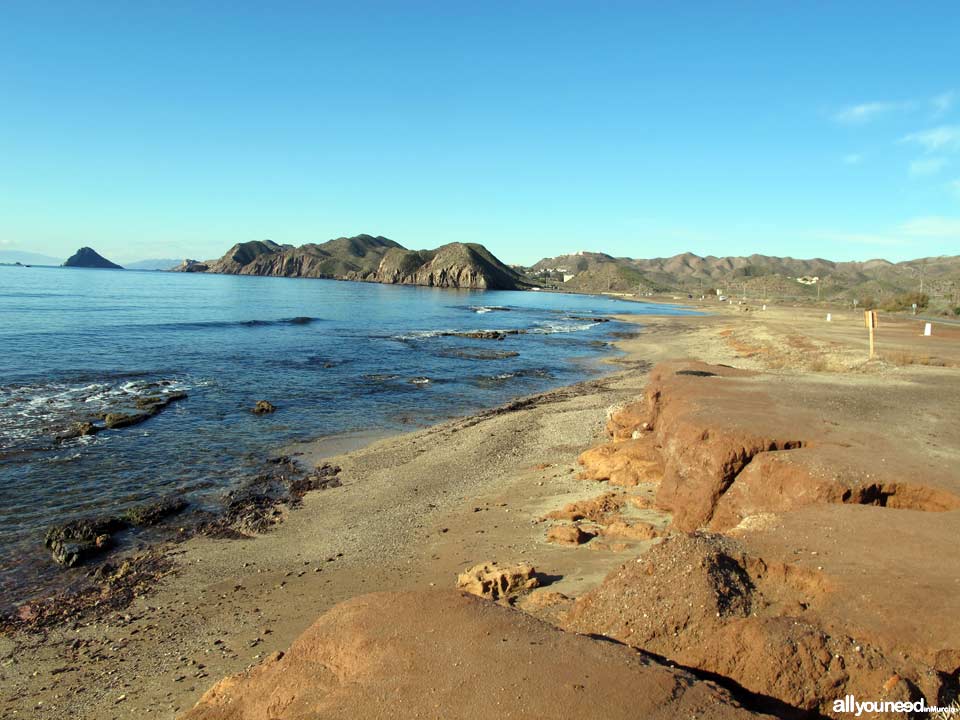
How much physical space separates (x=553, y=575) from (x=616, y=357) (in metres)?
34.6

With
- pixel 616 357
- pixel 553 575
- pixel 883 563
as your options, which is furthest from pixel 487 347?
pixel 883 563

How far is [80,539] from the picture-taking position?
10898mm

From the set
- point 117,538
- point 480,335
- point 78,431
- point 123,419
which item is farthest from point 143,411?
point 480,335

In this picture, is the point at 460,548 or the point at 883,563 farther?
the point at 460,548

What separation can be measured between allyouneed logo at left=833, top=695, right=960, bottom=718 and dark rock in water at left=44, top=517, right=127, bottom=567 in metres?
11.9

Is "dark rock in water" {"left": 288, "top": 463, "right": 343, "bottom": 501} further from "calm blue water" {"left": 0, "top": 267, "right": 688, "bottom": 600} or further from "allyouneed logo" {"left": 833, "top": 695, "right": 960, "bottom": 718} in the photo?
"allyouneed logo" {"left": 833, "top": 695, "right": 960, "bottom": 718}

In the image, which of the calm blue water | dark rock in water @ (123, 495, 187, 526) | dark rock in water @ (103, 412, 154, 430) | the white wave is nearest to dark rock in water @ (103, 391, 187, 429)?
dark rock in water @ (103, 412, 154, 430)

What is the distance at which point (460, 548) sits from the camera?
10359mm

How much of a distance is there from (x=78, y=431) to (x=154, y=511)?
8027 millimetres

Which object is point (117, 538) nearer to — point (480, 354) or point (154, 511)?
point (154, 511)

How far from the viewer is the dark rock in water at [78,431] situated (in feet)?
57.6

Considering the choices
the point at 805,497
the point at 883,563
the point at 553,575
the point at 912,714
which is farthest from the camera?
the point at 553,575

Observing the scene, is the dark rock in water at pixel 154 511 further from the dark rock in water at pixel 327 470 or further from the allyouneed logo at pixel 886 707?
the allyouneed logo at pixel 886 707

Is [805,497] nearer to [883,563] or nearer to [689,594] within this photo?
[883,563]
